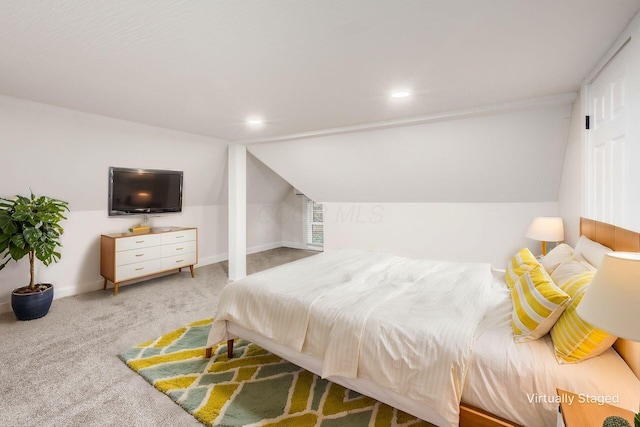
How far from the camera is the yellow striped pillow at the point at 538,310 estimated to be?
148cm

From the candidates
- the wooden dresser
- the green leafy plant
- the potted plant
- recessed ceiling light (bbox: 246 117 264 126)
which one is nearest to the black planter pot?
the potted plant

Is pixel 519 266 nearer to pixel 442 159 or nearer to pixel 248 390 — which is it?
pixel 442 159

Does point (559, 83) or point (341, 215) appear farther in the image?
point (341, 215)

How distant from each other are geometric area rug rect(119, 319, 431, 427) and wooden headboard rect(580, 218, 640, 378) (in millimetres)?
1110

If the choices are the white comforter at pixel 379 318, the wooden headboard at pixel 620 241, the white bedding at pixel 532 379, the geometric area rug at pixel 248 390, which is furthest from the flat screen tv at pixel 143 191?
the wooden headboard at pixel 620 241

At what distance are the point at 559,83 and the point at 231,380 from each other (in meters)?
3.59

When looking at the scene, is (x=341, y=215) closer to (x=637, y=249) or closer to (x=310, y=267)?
(x=310, y=267)

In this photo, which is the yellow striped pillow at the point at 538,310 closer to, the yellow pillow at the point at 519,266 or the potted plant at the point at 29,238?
the yellow pillow at the point at 519,266

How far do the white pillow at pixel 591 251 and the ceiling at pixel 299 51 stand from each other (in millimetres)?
1280

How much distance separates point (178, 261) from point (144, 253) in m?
0.57

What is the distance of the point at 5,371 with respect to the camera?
2.28 meters

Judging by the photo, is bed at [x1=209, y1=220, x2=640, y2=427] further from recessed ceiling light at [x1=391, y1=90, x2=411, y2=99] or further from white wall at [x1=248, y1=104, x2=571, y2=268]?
recessed ceiling light at [x1=391, y1=90, x2=411, y2=99]

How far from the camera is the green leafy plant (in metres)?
3.04

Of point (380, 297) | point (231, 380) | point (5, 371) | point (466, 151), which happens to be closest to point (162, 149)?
point (5, 371)
